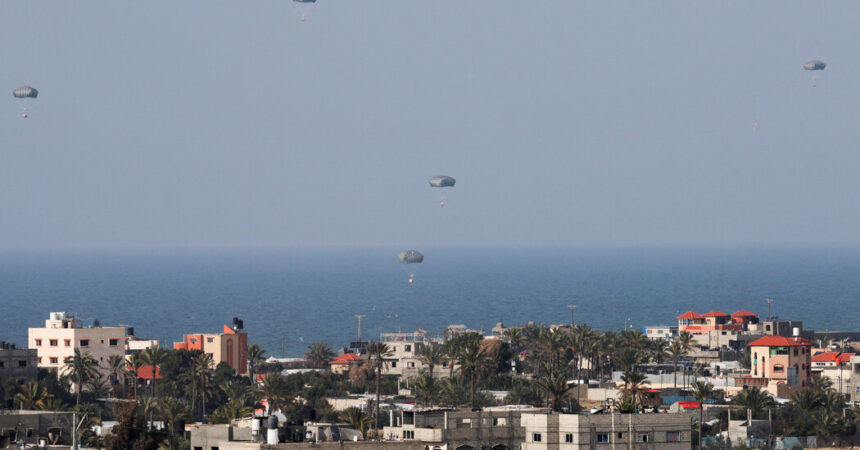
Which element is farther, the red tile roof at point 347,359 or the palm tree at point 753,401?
the red tile roof at point 347,359

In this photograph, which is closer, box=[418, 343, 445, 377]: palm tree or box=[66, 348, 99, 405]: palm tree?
box=[66, 348, 99, 405]: palm tree

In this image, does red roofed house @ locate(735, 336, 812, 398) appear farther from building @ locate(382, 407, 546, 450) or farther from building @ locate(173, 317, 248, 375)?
building @ locate(382, 407, 546, 450)

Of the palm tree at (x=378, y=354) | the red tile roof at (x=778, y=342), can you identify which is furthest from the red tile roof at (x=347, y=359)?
the red tile roof at (x=778, y=342)

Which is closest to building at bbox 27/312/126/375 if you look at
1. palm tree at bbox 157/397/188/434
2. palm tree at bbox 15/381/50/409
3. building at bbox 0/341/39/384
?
building at bbox 0/341/39/384

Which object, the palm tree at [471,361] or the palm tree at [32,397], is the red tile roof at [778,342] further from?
the palm tree at [32,397]

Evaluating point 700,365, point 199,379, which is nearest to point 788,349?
point 700,365

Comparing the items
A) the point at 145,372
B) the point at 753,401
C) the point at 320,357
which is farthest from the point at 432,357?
the point at 753,401
